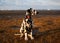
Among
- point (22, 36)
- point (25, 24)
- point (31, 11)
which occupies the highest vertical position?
point (31, 11)

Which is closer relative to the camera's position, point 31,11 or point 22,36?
point 31,11

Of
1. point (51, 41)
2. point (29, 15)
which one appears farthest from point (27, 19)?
point (51, 41)

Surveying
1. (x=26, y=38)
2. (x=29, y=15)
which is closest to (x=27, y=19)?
(x=29, y=15)

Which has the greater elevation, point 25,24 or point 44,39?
point 25,24

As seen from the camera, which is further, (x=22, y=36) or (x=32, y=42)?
(x=22, y=36)

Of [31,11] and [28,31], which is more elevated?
[31,11]

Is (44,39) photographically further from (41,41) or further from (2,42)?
(2,42)

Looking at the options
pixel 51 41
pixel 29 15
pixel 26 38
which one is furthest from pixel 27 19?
pixel 51 41

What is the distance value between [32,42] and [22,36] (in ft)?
5.80

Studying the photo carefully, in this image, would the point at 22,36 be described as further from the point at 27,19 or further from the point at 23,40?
the point at 27,19

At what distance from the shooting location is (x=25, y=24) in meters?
12.4

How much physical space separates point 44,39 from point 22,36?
1784 mm

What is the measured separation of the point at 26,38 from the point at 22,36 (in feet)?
3.28

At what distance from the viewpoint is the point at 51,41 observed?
12.2 metres
